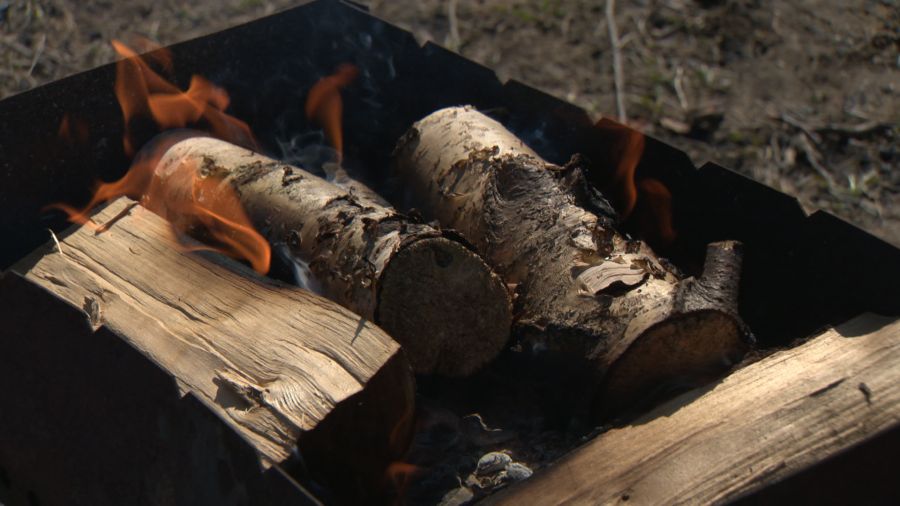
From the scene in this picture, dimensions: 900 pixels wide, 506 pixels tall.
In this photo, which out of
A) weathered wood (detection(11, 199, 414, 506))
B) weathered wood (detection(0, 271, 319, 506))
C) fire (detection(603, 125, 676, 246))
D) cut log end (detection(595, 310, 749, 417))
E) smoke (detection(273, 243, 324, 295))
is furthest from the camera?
fire (detection(603, 125, 676, 246))

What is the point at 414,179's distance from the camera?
2.83m

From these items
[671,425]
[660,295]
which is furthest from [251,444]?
[660,295]

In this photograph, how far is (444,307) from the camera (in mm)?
2211

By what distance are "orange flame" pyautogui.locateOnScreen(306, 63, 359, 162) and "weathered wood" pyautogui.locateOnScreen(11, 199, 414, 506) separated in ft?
3.59

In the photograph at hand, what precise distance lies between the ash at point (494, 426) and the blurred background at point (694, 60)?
235 centimetres

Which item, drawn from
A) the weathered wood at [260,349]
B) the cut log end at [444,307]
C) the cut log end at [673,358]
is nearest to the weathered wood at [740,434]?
the cut log end at [673,358]

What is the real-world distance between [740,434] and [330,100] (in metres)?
2.05

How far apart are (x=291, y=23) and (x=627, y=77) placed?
2322mm

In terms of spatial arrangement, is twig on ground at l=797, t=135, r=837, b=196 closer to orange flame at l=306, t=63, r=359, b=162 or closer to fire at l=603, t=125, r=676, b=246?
fire at l=603, t=125, r=676, b=246

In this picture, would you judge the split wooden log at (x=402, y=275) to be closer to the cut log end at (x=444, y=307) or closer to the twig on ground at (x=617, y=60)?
the cut log end at (x=444, y=307)

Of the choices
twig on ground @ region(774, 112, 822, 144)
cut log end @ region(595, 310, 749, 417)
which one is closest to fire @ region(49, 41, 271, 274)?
cut log end @ region(595, 310, 749, 417)

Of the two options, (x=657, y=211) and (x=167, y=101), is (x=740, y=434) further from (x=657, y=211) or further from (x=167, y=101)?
(x=167, y=101)

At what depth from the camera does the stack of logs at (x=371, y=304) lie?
1.92 meters

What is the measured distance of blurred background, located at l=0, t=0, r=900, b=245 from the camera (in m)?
4.43
